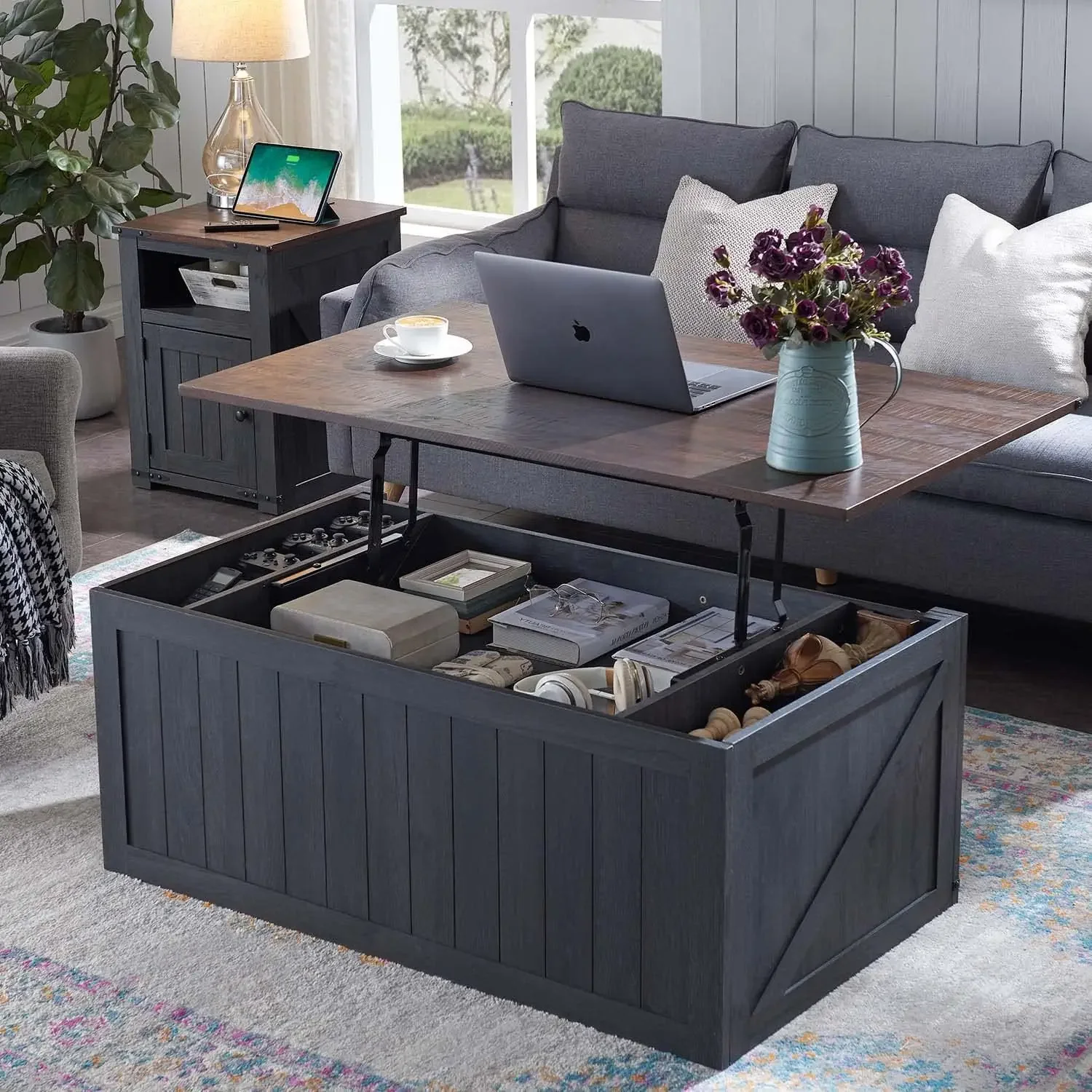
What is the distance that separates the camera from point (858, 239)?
4102mm

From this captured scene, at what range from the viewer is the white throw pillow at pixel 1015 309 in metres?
3.58

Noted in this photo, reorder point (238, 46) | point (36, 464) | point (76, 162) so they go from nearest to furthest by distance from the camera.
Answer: point (36, 464) → point (238, 46) → point (76, 162)

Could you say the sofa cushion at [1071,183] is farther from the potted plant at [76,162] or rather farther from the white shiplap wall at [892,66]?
the potted plant at [76,162]

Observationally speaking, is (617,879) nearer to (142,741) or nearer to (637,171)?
(142,741)

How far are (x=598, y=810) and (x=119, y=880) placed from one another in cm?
88

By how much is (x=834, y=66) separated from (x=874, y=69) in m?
0.11

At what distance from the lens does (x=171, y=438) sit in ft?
14.9

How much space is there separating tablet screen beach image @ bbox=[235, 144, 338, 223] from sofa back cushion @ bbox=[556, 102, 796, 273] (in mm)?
593

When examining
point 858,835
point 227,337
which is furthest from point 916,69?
point 858,835

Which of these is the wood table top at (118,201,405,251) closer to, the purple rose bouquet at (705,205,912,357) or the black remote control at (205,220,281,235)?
the black remote control at (205,220,281,235)

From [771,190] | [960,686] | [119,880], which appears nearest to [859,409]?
[960,686]

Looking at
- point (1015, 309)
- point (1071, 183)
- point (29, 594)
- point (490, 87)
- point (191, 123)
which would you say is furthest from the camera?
point (191, 123)

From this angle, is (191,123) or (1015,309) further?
(191,123)

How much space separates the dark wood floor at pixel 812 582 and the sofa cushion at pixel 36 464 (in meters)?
0.62
